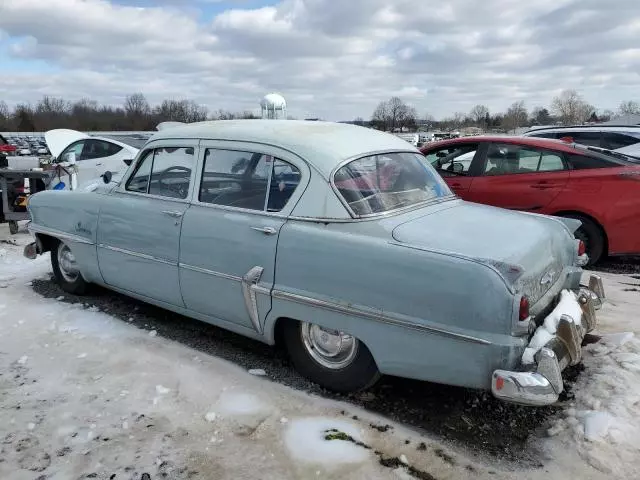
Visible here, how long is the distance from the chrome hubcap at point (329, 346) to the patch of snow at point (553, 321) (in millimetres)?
1018

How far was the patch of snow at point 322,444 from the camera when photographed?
285 centimetres

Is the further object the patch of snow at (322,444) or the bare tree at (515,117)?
the bare tree at (515,117)

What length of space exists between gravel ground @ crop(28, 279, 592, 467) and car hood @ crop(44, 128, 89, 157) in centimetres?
882

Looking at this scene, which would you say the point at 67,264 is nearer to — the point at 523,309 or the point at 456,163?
the point at 523,309

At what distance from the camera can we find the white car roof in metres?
3.62

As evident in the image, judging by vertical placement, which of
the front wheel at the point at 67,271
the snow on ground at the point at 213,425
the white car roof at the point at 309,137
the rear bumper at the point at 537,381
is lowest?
the snow on ground at the point at 213,425

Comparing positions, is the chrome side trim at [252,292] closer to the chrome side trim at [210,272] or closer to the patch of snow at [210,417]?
the chrome side trim at [210,272]

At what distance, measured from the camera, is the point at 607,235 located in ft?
21.3

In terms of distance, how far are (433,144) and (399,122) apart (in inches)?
3045

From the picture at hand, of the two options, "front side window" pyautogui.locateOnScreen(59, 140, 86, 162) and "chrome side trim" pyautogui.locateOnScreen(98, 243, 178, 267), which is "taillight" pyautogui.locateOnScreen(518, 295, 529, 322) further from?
"front side window" pyautogui.locateOnScreen(59, 140, 86, 162)

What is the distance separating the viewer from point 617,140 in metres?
11.3

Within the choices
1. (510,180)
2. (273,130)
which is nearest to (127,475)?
(273,130)

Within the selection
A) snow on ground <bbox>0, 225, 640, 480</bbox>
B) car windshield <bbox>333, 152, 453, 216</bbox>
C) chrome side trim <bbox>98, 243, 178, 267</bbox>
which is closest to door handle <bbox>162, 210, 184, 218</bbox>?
chrome side trim <bbox>98, 243, 178, 267</bbox>

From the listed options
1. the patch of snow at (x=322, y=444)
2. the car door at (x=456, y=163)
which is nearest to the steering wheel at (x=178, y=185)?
the patch of snow at (x=322, y=444)
